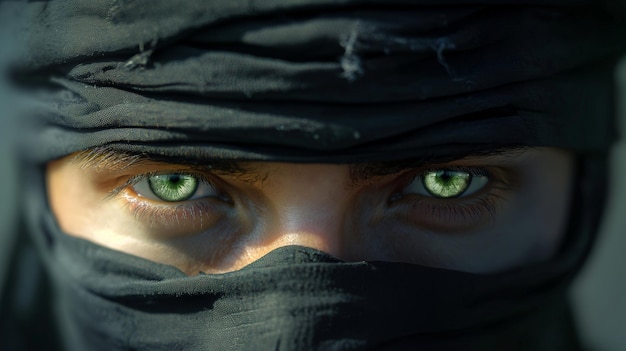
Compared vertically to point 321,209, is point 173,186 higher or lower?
higher

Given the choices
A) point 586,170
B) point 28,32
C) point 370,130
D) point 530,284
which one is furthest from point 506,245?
point 28,32

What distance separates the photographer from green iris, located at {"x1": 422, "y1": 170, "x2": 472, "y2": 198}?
4.65 feet

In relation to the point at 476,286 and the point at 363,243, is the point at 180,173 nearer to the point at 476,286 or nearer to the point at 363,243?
the point at 363,243

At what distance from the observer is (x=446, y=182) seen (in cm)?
143

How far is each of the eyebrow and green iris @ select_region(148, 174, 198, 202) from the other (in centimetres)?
6

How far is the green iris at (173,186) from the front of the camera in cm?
141

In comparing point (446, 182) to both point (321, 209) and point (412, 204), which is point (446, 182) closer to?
point (412, 204)

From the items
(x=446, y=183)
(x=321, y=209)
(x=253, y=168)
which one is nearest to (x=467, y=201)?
(x=446, y=183)

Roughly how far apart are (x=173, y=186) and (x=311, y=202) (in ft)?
0.94

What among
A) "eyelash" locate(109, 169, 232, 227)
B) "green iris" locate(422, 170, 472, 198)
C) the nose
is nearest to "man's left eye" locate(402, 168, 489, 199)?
"green iris" locate(422, 170, 472, 198)

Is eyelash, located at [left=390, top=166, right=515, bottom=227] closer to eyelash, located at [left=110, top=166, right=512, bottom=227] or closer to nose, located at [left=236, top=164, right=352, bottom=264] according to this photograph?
eyelash, located at [left=110, top=166, right=512, bottom=227]

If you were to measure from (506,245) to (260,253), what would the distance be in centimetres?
49

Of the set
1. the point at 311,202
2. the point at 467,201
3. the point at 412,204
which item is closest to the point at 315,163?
the point at 311,202

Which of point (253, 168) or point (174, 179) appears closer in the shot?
point (253, 168)
